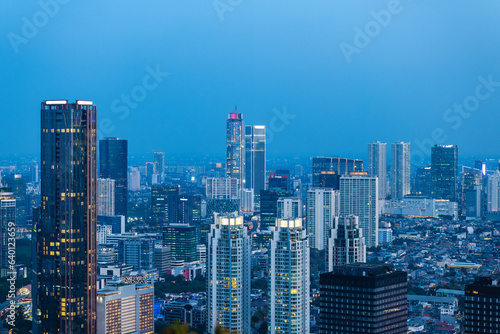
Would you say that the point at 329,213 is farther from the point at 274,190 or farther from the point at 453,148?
the point at 453,148

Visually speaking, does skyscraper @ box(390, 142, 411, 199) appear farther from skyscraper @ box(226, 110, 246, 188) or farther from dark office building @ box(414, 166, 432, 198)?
skyscraper @ box(226, 110, 246, 188)

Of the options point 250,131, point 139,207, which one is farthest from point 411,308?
point 250,131

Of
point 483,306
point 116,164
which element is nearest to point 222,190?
point 116,164

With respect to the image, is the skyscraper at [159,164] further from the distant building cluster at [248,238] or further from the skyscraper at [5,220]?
the skyscraper at [5,220]

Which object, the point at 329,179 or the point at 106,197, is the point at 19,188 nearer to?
the point at 106,197

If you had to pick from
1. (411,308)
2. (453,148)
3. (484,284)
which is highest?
(453,148)

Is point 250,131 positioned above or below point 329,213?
above

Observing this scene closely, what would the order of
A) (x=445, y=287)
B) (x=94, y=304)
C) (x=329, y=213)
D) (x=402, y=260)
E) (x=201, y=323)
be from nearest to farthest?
(x=94, y=304), (x=201, y=323), (x=445, y=287), (x=402, y=260), (x=329, y=213)
